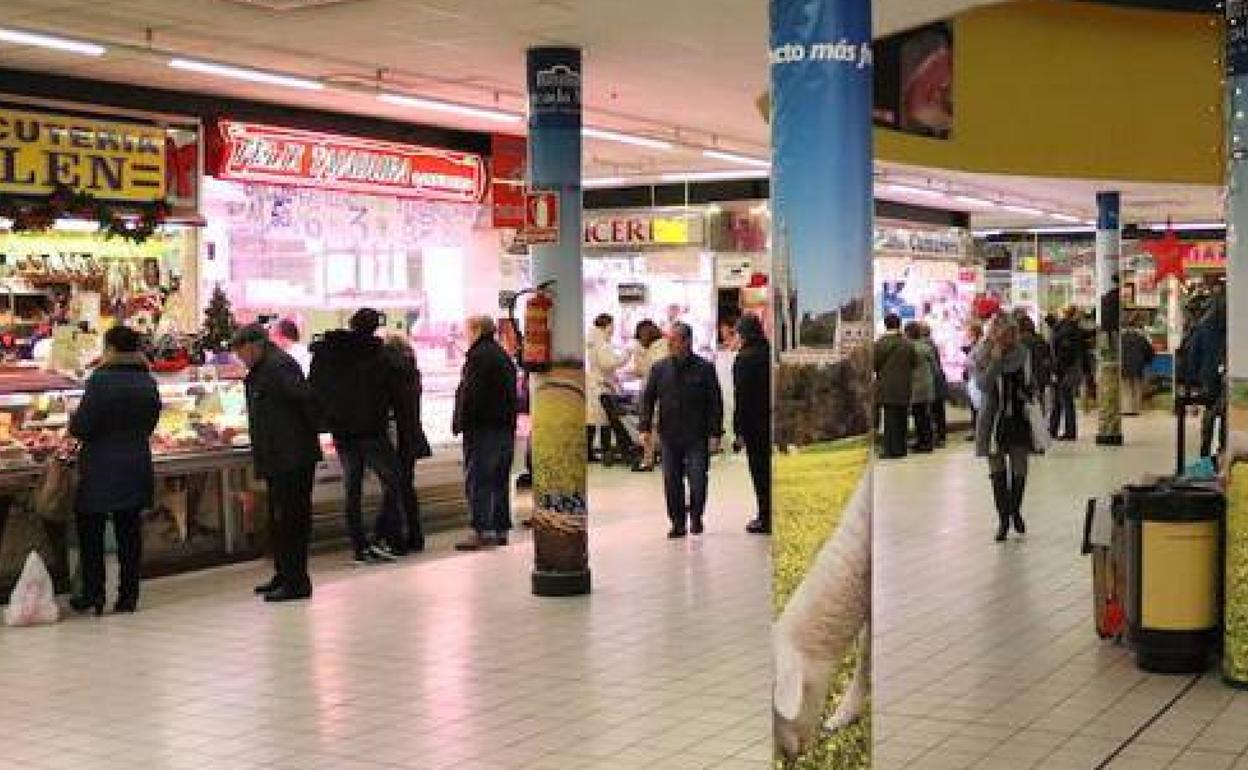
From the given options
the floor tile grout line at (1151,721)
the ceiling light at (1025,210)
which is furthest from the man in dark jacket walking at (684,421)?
the ceiling light at (1025,210)

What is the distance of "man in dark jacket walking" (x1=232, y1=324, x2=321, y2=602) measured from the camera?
348 inches

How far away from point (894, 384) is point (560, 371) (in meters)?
8.66

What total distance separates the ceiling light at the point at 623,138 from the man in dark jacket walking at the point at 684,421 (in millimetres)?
2723

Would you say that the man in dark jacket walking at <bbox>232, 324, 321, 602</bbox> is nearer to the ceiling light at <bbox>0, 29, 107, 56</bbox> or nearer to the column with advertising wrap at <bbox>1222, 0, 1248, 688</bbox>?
the ceiling light at <bbox>0, 29, 107, 56</bbox>

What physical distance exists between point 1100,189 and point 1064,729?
13.5m

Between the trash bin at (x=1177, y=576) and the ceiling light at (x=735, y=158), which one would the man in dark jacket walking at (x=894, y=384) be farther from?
the trash bin at (x=1177, y=576)

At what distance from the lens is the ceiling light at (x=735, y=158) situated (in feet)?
52.2

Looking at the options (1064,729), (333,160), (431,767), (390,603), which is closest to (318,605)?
(390,603)

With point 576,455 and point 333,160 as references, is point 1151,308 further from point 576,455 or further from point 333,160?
point 576,455

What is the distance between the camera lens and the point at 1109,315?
706 inches

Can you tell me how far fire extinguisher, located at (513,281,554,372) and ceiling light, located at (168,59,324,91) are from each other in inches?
112

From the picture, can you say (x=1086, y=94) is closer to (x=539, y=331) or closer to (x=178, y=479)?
(x=539, y=331)

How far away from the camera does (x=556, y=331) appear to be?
8.91m

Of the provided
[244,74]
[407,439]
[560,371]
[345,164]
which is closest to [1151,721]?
[560,371]
